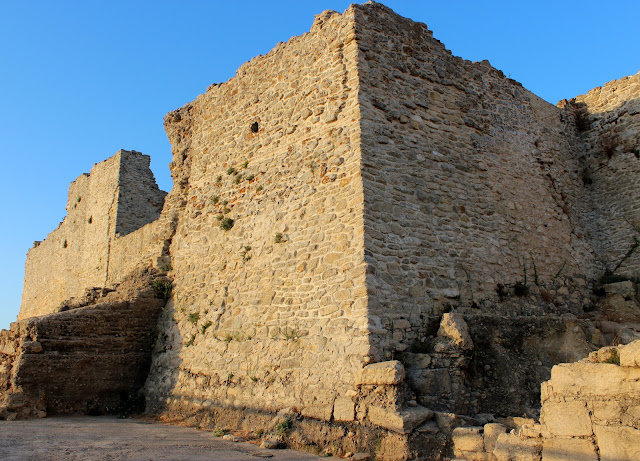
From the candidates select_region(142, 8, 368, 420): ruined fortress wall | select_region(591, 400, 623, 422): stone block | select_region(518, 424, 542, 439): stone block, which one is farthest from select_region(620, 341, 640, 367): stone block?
select_region(142, 8, 368, 420): ruined fortress wall

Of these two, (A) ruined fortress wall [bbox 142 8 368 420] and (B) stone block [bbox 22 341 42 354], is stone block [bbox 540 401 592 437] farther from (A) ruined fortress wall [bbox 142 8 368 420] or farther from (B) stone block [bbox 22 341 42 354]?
(B) stone block [bbox 22 341 42 354]

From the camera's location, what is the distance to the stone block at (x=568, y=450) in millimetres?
4375

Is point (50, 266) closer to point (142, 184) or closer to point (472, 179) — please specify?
point (142, 184)

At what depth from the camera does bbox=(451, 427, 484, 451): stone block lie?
539 cm

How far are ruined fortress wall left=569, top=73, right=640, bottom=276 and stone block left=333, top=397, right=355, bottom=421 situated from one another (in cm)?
643

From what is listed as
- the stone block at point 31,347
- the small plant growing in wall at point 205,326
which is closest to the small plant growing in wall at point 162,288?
the small plant growing in wall at point 205,326

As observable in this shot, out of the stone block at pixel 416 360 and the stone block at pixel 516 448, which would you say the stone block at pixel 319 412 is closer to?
the stone block at pixel 416 360

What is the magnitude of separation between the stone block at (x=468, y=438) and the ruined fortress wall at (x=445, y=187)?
1.26 m

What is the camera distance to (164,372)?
925 centimetres

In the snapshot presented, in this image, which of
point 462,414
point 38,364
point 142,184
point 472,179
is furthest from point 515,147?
point 142,184

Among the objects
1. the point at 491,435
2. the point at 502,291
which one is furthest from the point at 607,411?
the point at 502,291

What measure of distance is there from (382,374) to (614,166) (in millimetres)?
7490

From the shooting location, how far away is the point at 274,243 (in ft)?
26.6

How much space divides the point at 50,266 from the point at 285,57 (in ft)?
46.2
